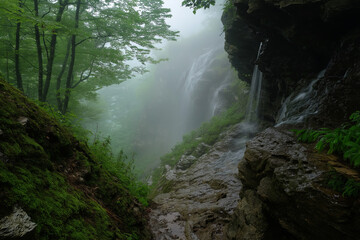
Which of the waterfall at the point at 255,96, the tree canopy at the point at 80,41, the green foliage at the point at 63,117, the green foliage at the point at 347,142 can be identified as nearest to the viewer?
the green foliage at the point at 347,142

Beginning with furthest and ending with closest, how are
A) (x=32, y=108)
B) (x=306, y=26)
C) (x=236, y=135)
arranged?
(x=236, y=135) → (x=306, y=26) → (x=32, y=108)

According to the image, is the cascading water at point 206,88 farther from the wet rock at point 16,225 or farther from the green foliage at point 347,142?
the wet rock at point 16,225

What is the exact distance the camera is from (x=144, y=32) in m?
7.61

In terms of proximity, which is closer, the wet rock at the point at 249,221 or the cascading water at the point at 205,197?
the wet rock at the point at 249,221

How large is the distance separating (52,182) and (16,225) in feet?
2.49

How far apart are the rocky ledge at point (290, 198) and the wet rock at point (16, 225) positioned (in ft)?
8.64

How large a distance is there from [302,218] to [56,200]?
105 inches

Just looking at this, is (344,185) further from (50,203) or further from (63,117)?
(63,117)

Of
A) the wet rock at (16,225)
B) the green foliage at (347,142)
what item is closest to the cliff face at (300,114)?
the green foliage at (347,142)

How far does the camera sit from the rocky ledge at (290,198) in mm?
1994

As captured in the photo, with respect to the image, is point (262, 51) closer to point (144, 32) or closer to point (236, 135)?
point (236, 135)

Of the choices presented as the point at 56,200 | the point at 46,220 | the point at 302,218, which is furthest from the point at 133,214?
the point at 302,218

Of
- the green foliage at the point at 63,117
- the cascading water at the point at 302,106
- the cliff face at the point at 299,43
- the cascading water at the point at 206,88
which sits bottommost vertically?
the green foliage at the point at 63,117

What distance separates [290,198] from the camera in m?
2.39
